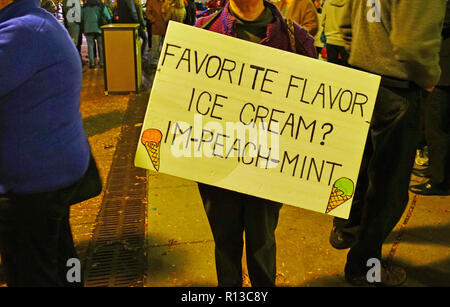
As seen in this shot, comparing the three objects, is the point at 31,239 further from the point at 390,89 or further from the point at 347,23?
the point at 347,23

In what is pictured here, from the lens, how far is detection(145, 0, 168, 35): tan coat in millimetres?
10429

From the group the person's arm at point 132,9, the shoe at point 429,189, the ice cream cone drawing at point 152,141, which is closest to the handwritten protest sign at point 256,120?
the ice cream cone drawing at point 152,141

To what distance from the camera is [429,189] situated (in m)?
4.41

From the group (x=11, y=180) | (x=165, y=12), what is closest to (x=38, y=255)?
(x=11, y=180)

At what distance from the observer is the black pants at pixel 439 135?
4367mm

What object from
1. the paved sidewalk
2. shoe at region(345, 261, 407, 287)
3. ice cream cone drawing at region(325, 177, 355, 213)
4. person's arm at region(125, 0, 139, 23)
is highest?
person's arm at region(125, 0, 139, 23)

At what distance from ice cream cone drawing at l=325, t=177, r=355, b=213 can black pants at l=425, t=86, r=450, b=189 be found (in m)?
2.65

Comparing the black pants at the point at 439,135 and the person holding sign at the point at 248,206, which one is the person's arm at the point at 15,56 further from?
the black pants at the point at 439,135

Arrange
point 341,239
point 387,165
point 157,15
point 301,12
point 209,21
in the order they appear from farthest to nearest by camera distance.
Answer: point 157,15
point 301,12
point 341,239
point 387,165
point 209,21

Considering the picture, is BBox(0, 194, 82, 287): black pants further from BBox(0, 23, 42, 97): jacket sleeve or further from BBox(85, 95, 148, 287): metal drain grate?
BBox(85, 95, 148, 287): metal drain grate

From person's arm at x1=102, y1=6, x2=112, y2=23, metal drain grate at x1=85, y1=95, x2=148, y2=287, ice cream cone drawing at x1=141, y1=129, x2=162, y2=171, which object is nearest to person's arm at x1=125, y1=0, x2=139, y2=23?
person's arm at x1=102, y1=6, x2=112, y2=23

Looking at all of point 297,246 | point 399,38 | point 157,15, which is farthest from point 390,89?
point 157,15

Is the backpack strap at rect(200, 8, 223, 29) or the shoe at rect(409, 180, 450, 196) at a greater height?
the backpack strap at rect(200, 8, 223, 29)

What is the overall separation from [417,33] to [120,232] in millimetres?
2582
